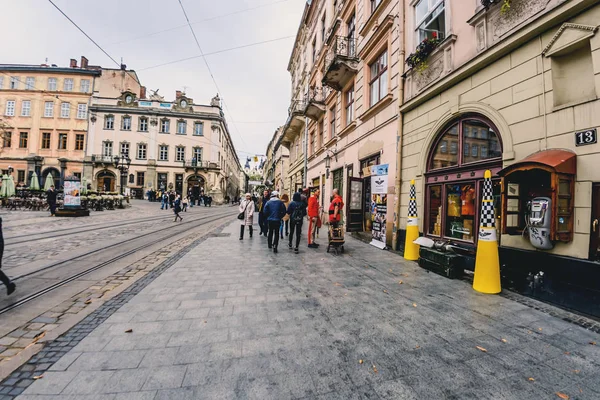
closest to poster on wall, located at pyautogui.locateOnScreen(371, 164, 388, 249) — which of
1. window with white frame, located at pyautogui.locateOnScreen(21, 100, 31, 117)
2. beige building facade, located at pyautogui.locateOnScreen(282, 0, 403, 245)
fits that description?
beige building facade, located at pyautogui.locateOnScreen(282, 0, 403, 245)

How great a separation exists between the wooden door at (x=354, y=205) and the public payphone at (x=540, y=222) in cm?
611

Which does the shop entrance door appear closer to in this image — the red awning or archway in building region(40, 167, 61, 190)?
the red awning

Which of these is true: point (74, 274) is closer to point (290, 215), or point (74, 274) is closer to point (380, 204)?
point (290, 215)

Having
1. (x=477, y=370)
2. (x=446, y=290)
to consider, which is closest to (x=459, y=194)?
(x=446, y=290)

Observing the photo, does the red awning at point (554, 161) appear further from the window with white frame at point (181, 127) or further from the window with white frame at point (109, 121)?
the window with white frame at point (109, 121)

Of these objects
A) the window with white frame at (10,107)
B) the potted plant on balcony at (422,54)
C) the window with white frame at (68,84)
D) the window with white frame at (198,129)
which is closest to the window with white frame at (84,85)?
the window with white frame at (68,84)

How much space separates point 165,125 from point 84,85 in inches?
540

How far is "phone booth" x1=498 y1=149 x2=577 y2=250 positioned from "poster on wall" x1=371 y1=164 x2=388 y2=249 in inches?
146

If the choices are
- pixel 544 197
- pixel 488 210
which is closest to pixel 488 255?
pixel 488 210

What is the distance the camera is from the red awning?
3820mm

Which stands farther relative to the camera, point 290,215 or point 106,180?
point 106,180

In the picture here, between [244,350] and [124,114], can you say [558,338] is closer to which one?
[244,350]

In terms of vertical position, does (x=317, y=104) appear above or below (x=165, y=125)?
below

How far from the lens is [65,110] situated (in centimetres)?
3950
